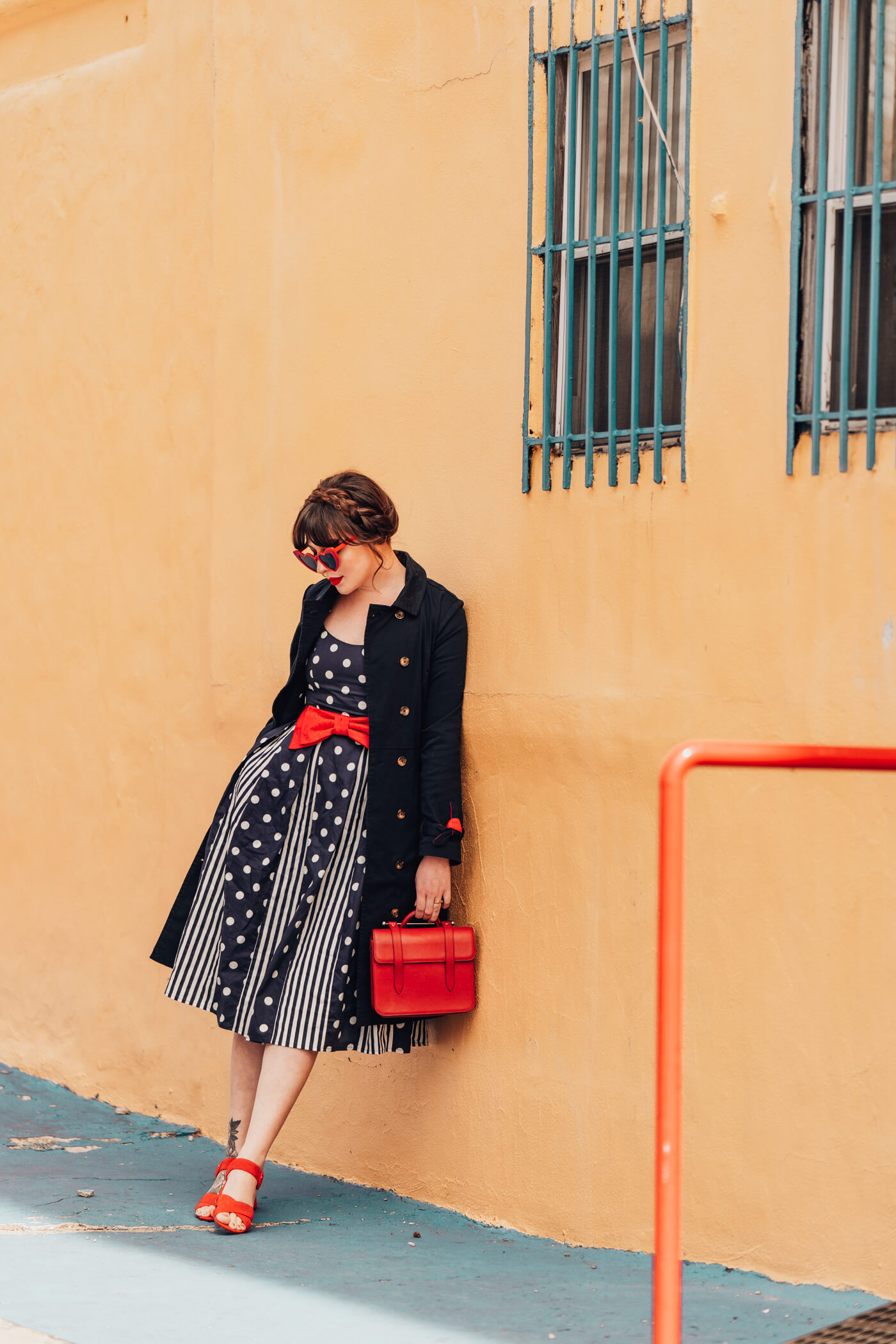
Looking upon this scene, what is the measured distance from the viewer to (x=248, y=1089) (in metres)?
4.76

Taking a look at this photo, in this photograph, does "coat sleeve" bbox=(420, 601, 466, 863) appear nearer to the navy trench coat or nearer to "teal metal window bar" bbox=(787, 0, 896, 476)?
the navy trench coat

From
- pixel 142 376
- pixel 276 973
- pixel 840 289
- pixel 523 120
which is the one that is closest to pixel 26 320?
pixel 142 376

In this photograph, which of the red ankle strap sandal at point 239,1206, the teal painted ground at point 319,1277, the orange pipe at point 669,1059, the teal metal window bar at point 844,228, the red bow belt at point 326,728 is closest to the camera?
the orange pipe at point 669,1059

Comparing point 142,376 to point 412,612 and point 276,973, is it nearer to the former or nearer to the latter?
point 412,612

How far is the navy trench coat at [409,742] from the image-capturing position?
15.0 feet

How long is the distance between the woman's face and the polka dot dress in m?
0.18

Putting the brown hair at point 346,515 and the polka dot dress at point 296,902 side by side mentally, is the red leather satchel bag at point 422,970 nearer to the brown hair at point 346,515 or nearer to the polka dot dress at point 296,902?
the polka dot dress at point 296,902

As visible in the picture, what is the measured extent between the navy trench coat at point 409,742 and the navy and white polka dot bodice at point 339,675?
66 millimetres

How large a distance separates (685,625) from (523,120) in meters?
1.52

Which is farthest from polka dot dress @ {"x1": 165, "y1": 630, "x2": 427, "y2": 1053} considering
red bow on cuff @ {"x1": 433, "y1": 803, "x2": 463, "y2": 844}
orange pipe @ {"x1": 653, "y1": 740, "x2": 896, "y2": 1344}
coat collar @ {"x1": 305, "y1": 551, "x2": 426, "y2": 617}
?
orange pipe @ {"x1": 653, "y1": 740, "x2": 896, "y2": 1344}

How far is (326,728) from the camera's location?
4.71 metres

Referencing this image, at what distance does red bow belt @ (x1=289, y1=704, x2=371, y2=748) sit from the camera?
15.3 feet

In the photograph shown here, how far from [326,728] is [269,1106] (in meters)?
1.04

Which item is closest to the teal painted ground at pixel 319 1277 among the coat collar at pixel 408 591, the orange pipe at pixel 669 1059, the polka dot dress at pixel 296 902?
the polka dot dress at pixel 296 902
